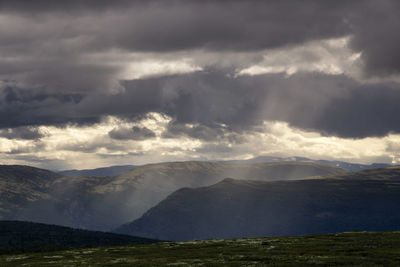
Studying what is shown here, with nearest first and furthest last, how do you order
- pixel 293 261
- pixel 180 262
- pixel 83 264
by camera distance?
pixel 293 261 → pixel 180 262 → pixel 83 264

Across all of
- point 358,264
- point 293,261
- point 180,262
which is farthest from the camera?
point 180,262

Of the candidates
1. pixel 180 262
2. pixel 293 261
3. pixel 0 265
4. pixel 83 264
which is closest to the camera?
pixel 293 261

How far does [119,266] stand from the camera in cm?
7800

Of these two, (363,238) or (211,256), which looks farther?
(363,238)

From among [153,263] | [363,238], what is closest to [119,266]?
[153,263]

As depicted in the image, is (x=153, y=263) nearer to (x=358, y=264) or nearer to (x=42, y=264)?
(x=42, y=264)

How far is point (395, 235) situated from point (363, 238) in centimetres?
678

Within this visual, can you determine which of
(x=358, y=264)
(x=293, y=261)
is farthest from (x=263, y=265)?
(x=358, y=264)

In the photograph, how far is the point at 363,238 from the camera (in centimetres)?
9794

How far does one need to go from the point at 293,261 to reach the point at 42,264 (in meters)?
47.0

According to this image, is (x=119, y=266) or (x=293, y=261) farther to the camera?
(x=119, y=266)

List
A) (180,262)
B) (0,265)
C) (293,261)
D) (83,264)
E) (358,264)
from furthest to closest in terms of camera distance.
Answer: (0,265), (83,264), (180,262), (293,261), (358,264)

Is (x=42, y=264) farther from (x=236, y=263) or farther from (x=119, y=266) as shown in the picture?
(x=236, y=263)

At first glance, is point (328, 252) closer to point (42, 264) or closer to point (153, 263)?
point (153, 263)
